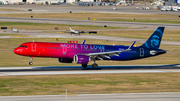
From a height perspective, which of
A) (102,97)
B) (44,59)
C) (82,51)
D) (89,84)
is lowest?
(44,59)

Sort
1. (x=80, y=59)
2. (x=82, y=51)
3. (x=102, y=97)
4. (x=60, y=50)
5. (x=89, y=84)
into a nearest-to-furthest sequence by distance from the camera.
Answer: (x=102, y=97)
(x=89, y=84)
(x=80, y=59)
(x=60, y=50)
(x=82, y=51)

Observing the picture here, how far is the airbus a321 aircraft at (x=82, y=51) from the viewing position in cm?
4878

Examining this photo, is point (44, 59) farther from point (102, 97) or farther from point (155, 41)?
point (102, 97)

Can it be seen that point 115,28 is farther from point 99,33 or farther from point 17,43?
point 17,43

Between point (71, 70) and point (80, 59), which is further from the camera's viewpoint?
point (71, 70)

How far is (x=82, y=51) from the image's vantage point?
166 feet

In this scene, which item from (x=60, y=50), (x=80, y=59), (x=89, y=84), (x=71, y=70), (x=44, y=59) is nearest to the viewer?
(x=89, y=84)

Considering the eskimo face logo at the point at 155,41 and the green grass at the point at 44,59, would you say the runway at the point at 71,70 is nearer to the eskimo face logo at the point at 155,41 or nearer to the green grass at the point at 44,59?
the eskimo face logo at the point at 155,41

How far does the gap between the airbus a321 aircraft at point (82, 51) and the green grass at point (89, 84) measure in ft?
17.6

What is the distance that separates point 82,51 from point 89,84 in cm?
1195

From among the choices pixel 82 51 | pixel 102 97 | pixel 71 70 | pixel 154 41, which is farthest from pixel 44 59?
pixel 102 97

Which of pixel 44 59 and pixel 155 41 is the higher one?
pixel 155 41

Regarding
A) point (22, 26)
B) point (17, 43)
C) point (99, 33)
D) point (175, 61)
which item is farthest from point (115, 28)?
point (175, 61)

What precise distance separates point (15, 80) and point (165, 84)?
21.2 metres
